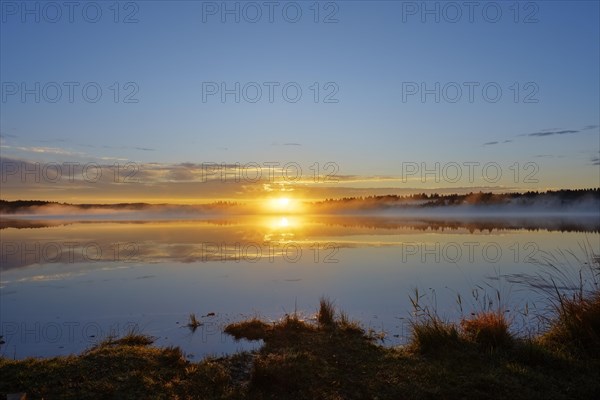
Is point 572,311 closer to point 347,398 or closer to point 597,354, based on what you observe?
point 597,354

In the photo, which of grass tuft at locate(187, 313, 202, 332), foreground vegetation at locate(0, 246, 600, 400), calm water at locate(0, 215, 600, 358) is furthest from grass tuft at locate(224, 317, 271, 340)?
foreground vegetation at locate(0, 246, 600, 400)

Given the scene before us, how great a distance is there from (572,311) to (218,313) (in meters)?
9.33

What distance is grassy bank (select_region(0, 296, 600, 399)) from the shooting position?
22.7ft

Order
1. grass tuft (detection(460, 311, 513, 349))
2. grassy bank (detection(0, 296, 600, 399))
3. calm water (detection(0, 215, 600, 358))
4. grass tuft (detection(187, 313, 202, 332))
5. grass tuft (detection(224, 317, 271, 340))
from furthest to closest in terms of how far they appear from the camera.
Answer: grass tuft (detection(187, 313, 202, 332)) → calm water (detection(0, 215, 600, 358)) → grass tuft (detection(224, 317, 271, 340)) → grass tuft (detection(460, 311, 513, 349)) → grassy bank (detection(0, 296, 600, 399))

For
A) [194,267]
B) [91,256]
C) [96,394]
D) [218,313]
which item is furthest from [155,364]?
[91,256]

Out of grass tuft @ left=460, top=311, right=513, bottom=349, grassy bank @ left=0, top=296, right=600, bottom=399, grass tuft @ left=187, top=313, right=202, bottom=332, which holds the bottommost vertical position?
grass tuft @ left=187, top=313, right=202, bottom=332

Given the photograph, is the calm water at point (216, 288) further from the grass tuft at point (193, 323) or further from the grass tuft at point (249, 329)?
the grass tuft at point (249, 329)

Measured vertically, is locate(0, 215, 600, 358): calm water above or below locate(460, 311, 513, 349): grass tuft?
below

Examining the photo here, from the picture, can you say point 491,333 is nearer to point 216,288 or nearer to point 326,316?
point 326,316

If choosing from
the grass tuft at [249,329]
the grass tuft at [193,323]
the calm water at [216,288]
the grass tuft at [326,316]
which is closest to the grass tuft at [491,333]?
the calm water at [216,288]

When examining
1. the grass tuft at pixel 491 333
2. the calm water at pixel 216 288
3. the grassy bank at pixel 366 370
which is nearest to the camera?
the grassy bank at pixel 366 370

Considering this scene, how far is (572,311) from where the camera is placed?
8.74 meters

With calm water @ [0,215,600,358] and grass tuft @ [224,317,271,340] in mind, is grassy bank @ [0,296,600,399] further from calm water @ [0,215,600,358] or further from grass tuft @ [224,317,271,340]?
calm water @ [0,215,600,358]

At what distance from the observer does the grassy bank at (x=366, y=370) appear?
691 cm
